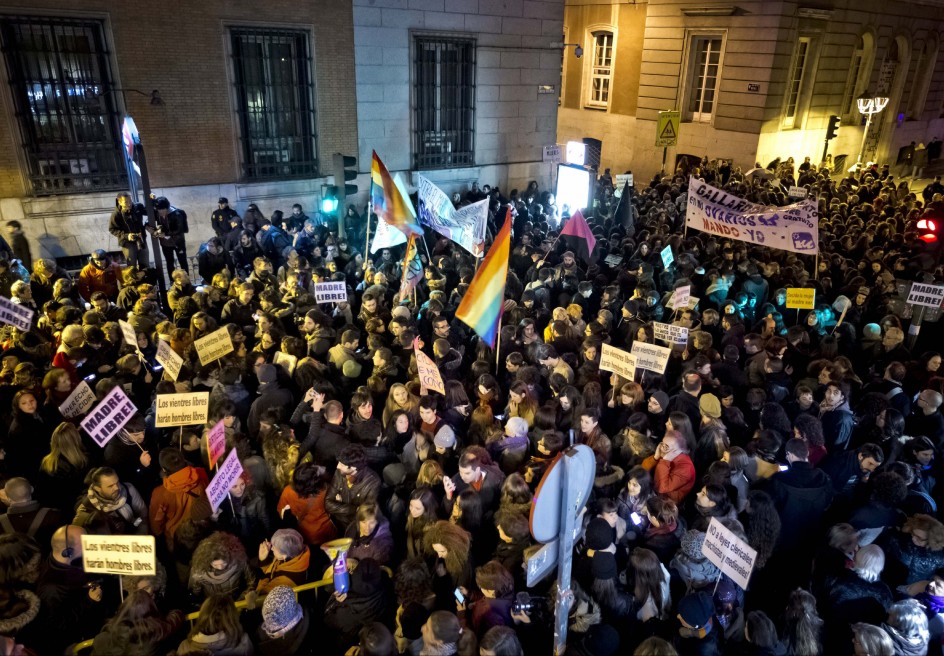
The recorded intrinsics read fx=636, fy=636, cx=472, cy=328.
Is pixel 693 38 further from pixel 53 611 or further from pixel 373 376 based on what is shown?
pixel 53 611

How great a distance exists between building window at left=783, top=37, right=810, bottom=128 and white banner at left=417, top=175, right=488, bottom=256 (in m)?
19.8

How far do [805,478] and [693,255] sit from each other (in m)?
6.02

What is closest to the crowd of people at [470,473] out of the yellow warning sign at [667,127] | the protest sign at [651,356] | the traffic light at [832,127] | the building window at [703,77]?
the protest sign at [651,356]

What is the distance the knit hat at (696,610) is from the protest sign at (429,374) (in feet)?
9.31

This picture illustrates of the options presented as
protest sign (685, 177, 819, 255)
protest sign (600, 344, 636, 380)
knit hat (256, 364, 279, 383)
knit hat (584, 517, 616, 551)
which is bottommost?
knit hat (584, 517, 616, 551)

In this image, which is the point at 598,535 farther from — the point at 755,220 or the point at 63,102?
the point at 63,102

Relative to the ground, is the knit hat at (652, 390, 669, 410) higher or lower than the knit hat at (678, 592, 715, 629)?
higher

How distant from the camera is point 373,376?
6.55 meters

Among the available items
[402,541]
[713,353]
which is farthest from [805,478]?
[402,541]

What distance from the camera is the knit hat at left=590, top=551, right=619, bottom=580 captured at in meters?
3.94

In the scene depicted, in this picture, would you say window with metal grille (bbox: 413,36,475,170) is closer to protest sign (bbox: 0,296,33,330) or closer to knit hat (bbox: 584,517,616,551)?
protest sign (bbox: 0,296,33,330)

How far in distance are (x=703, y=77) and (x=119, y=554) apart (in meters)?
25.8

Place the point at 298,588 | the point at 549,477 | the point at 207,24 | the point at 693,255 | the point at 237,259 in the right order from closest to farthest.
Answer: the point at 549,477 < the point at 298,588 < the point at 693,255 < the point at 237,259 < the point at 207,24

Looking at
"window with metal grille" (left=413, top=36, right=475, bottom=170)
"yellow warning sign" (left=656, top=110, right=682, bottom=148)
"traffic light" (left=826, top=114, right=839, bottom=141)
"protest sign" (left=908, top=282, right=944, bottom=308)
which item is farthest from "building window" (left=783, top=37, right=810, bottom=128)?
"protest sign" (left=908, top=282, right=944, bottom=308)
